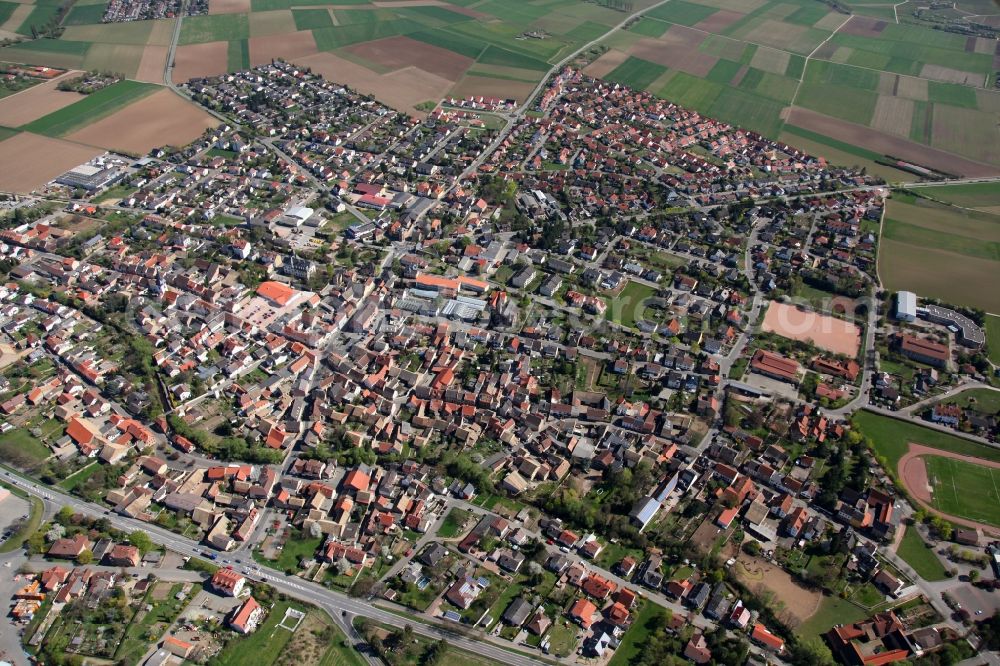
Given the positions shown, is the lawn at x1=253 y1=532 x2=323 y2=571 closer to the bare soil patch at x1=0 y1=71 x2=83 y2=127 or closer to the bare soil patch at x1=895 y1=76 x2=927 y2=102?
the bare soil patch at x1=0 y1=71 x2=83 y2=127

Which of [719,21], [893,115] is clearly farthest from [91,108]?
[893,115]

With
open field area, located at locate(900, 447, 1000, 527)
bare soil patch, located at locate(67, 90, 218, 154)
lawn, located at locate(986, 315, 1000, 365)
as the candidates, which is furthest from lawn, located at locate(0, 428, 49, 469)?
lawn, located at locate(986, 315, 1000, 365)

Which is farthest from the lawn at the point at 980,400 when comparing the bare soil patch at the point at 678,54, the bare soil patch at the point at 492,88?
the bare soil patch at the point at 678,54

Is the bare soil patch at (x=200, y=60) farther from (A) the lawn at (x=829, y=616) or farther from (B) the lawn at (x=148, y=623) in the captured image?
(A) the lawn at (x=829, y=616)

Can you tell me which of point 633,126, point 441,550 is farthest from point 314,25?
point 441,550

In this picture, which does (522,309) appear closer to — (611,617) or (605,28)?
(611,617)

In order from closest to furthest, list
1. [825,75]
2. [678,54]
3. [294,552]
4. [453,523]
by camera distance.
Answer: [294,552], [453,523], [825,75], [678,54]

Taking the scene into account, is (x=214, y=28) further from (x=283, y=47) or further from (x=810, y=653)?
(x=810, y=653)
